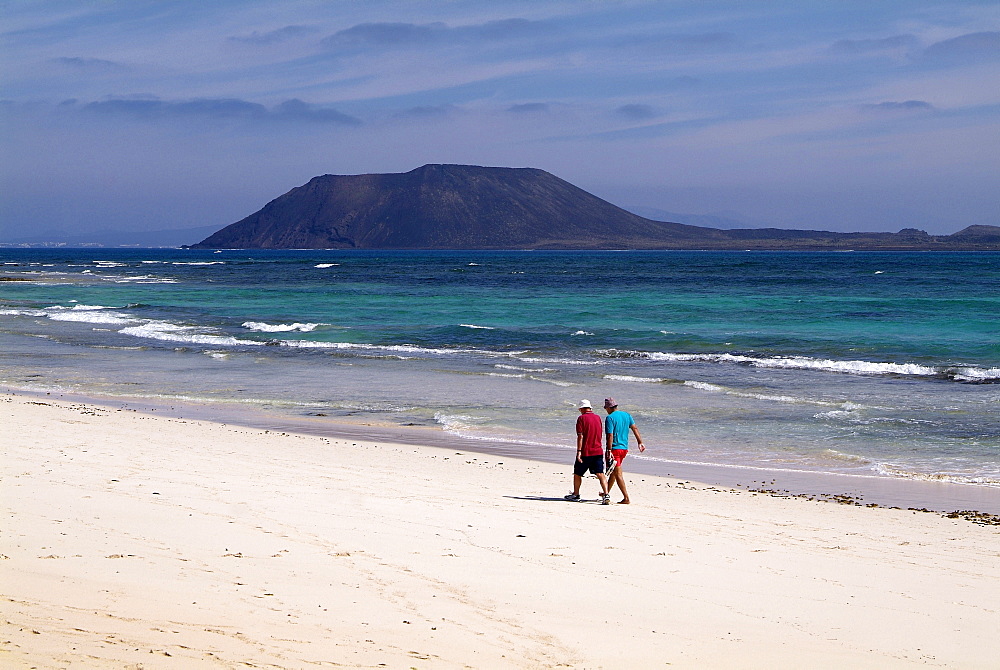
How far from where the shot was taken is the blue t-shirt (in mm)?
9531

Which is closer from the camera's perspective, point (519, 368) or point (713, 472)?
point (713, 472)

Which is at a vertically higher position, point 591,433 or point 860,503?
point 591,433

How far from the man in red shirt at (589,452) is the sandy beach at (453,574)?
20 centimetres

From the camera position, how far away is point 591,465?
9.35m

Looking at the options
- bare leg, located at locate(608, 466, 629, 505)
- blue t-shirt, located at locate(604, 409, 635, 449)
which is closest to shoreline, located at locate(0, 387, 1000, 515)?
blue t-shirt, located at locate(604, 409, 635, 449)

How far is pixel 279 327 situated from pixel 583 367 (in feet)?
45.8

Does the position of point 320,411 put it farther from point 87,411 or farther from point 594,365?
point 594,365

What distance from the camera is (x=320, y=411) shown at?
1559 cm

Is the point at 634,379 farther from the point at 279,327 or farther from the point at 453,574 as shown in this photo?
the point at 279,327

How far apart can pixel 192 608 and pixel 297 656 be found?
3.00ft

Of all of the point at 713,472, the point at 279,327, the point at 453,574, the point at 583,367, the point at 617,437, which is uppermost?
the point at 279,327

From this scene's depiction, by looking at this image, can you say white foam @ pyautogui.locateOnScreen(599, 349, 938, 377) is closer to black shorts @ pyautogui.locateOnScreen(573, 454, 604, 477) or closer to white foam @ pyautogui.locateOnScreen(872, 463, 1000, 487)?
white foam @ pyautogui.locateOnScreen(872, 463, 1000, 487)

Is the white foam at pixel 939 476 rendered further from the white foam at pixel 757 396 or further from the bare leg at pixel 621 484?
the white foam at pixel 757 396

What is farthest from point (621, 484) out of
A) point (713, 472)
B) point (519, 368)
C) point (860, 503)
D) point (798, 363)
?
point (798, 363)
